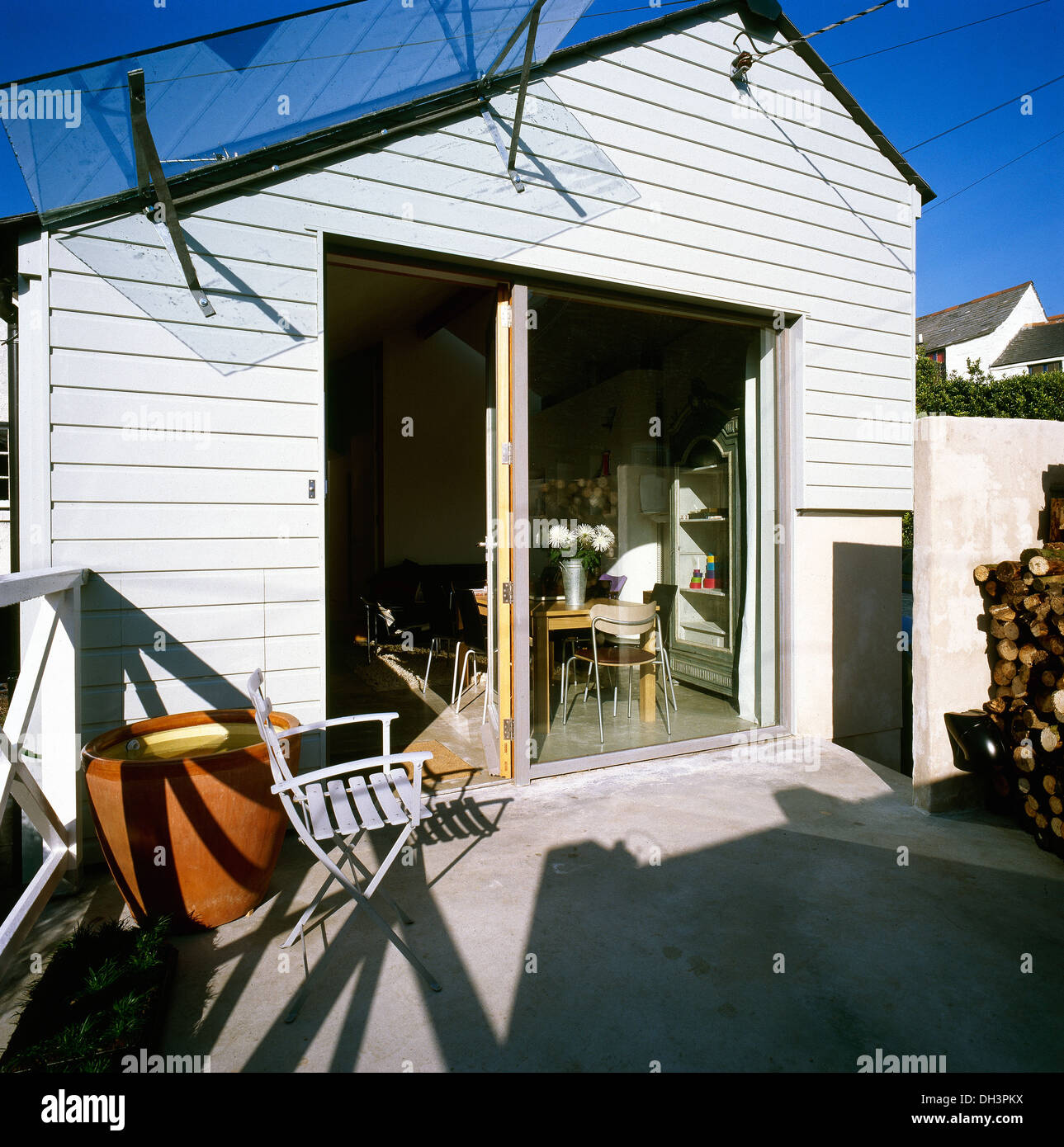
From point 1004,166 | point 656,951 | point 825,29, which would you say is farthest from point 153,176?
point 1004,166

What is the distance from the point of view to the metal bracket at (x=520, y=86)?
10.1 ft

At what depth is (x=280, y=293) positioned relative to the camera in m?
3.11

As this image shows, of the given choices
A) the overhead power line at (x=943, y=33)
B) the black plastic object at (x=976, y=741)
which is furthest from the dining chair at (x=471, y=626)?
the overhead power line at (x=943, y=33)

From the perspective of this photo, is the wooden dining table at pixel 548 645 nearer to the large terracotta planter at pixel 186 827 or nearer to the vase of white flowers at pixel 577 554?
the vase of white flowers at pixel 577 554

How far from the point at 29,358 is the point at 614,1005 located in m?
3.09

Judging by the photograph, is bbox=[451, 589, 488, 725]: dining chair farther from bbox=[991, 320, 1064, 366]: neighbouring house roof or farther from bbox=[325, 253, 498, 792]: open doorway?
bbox=[991, 320, 1064, 366]: neighbouring house roof

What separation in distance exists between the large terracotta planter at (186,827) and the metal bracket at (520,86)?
2982 mm

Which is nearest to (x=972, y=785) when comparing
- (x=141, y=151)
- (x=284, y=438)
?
(x=284, y=438)

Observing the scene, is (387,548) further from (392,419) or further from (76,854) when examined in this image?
(76,854)

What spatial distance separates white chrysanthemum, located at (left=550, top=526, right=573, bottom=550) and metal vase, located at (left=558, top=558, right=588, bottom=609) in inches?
3.5

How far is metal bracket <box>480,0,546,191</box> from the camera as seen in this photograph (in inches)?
122

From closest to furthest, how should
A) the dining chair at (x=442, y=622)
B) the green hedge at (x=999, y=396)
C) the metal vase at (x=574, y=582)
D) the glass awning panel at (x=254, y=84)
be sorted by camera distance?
the glass awning panel at (x=254, y=84) → the metal vase at (x=574, y=582) → the dining chair at (x=442, y=622) → the green hedge at (x=999, y=396)

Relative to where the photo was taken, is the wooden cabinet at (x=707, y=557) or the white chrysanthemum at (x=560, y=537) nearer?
the white chrysanthemum at (x=560, y=537)

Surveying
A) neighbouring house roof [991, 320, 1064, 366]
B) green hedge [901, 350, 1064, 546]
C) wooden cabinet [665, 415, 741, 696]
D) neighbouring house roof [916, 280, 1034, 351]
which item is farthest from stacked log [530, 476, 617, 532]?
neighbouring house roof [916, 280, 1034, 351]
